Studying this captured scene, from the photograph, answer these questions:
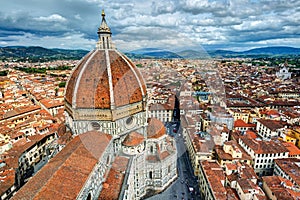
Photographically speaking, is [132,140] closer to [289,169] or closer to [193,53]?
[193,53]

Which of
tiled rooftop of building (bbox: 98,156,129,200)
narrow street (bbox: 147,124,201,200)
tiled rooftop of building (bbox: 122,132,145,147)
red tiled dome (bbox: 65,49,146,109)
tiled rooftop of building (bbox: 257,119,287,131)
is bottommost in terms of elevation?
narrow street (bbox: 147,124,201,200)

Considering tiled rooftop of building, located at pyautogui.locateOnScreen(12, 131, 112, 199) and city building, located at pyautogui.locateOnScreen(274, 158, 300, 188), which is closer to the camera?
tiled rooftop of building, located at pyautogui.locateOnScreen(12, 131, 112, 199)

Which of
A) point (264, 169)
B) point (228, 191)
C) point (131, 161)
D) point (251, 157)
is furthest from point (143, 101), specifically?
point (264, 169)

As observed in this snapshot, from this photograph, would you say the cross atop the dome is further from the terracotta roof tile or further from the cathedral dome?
the terracotta roof tile

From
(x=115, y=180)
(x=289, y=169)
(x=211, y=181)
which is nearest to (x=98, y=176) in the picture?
(x=115, y=180)

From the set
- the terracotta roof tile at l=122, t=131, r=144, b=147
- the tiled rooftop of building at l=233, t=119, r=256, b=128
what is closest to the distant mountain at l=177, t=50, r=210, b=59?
the terracotta roof tile at l=122, t=131, r=144, b=147

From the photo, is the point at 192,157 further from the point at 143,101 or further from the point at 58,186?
the point at 58,186
